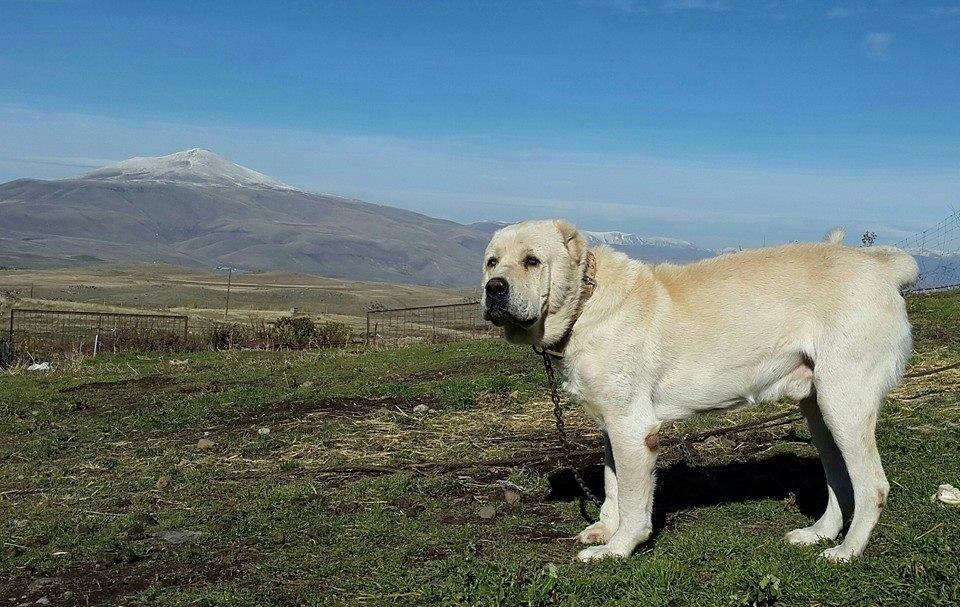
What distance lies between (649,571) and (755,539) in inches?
47.6

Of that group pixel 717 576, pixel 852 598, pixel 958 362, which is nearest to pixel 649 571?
pixel 717 576

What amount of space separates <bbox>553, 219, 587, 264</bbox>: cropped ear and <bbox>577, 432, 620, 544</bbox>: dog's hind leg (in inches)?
52.8

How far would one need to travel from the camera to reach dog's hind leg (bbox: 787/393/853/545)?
19.1ft

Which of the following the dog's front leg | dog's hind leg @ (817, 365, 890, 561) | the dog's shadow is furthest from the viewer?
the dog's shadow

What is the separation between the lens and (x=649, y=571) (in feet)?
16.4

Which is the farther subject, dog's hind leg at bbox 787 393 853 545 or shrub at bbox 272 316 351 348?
shrub at bbox 272 316 351 348

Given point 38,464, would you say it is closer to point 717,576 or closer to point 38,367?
point 717,576

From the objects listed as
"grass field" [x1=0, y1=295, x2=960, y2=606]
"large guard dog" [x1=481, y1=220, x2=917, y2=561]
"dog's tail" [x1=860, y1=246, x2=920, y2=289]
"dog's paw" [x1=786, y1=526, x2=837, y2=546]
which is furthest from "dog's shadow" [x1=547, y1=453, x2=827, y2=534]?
"dog's tail" [x1=860, y1=246, x2=920, y2=289]

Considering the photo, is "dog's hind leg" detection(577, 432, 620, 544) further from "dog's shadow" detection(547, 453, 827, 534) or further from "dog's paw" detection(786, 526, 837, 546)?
"dog's paw" detection(786, 526, 837, 546)

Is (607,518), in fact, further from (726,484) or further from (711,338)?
(726,484)

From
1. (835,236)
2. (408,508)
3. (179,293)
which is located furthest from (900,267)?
(179,293)

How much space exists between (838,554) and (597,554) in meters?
1.54

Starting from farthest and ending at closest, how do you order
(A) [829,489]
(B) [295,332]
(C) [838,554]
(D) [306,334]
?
(D) [306,334] → (B) [295,332] → (A) [829,489] → (C) [838,554]

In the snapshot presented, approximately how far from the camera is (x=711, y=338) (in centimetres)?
570
